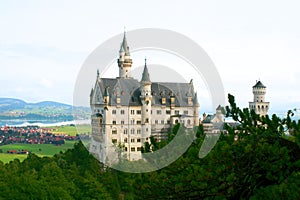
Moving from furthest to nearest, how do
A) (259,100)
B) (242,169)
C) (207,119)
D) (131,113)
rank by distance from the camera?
(259,100), (207,119), (131,113), (242,169)

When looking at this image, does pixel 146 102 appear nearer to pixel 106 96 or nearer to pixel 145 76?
pixel 145 76

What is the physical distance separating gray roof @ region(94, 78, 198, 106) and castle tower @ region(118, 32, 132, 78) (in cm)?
563

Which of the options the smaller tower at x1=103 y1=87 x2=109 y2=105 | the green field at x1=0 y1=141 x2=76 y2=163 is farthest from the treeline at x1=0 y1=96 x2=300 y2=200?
the green field at x1=0 y1=141 x2=76 y2=163

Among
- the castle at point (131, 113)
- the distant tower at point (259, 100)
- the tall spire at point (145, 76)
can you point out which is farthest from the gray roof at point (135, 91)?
the distant tower at point (259, 100)

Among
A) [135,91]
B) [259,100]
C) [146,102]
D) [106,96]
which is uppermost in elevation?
[135,91]

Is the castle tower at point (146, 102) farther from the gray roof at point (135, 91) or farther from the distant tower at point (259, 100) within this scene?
the distant tower at point (259, 100)

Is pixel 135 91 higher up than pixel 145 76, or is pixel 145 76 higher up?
pixel 145 76

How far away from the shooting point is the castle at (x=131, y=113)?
3194 inches

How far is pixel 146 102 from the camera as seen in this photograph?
82.8 m

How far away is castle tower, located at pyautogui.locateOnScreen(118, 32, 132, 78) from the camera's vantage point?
92.1 metres

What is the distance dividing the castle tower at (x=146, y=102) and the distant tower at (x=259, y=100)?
27.1 m

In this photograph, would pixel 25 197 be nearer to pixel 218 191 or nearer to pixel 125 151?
pixel 218 191

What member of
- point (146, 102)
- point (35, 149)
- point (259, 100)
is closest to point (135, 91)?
point (146, 102)

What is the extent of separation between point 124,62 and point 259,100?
29342 mm
